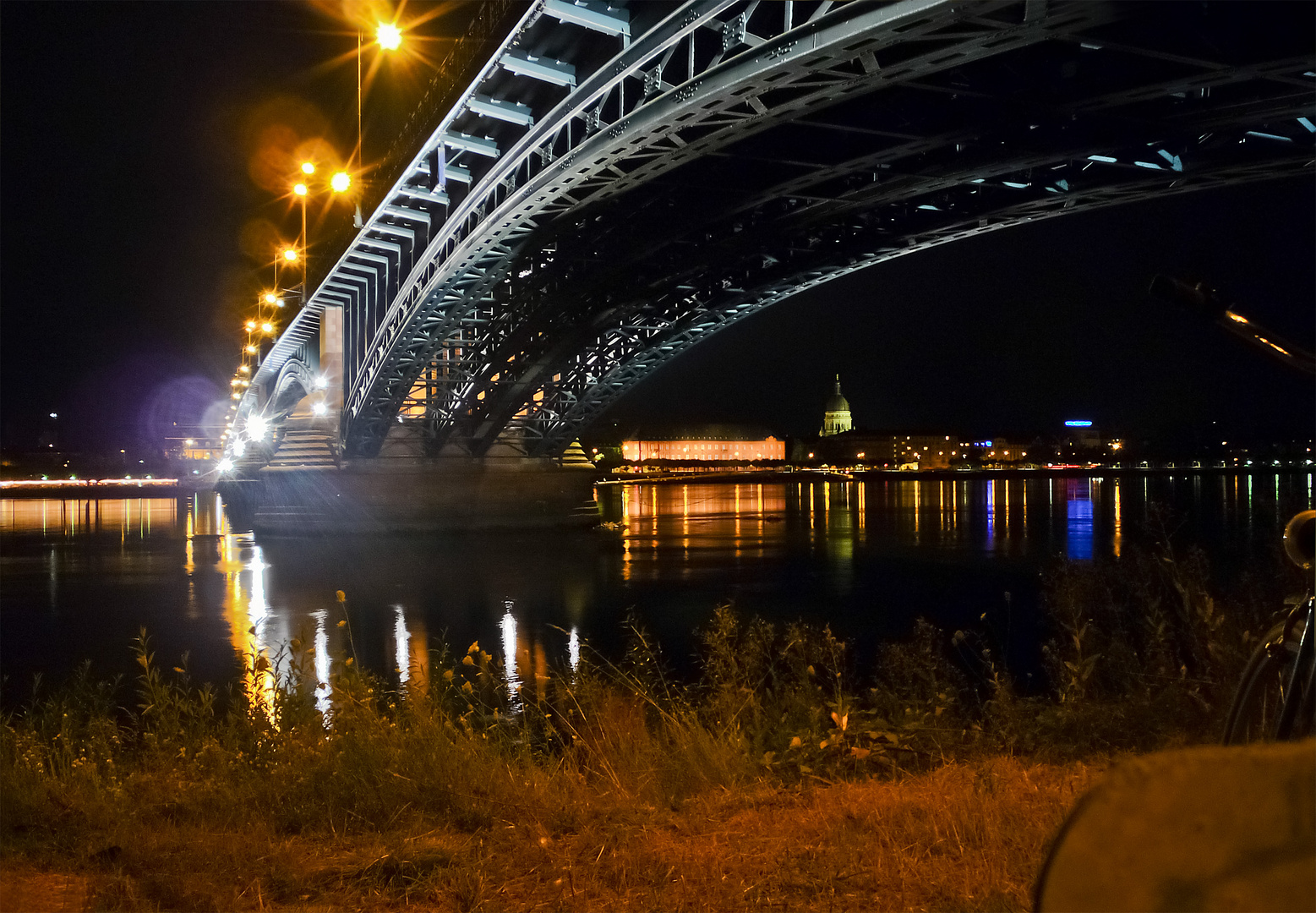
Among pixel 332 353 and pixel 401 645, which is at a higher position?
pixel 332 353

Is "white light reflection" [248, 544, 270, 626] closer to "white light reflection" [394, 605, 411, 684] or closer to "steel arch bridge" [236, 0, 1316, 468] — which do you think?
"white light reflection" [394, 605, 411, 684]

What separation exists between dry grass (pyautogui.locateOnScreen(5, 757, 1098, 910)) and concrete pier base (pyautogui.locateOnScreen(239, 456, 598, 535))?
32.4 m

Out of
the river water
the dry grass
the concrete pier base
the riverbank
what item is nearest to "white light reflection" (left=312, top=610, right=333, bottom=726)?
the river water

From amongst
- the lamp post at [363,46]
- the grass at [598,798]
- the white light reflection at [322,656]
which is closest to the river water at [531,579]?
the white light reflection at [322,656]

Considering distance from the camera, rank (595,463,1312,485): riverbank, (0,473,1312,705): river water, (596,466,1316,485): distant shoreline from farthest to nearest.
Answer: (596,466,1316,485): distant shoreline → (595,463,1312,485): riverbank → (0,473,1312,705): river water

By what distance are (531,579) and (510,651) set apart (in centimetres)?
900

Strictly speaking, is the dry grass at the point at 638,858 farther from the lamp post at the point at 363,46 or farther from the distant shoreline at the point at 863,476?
the distant shoreline at the point at 863,476

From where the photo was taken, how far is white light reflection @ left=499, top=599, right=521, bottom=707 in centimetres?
914

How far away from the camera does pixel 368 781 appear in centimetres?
411

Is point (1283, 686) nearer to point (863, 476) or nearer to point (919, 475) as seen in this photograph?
point (863, 476)

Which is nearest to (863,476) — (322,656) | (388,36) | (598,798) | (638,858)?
(388,36)

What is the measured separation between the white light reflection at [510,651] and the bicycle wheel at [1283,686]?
21.3 feet

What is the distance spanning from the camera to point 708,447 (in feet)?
517

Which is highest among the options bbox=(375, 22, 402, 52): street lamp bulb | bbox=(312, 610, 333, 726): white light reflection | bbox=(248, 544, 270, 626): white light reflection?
bbox=(375, 22, 402, 52): street lamp bulb
